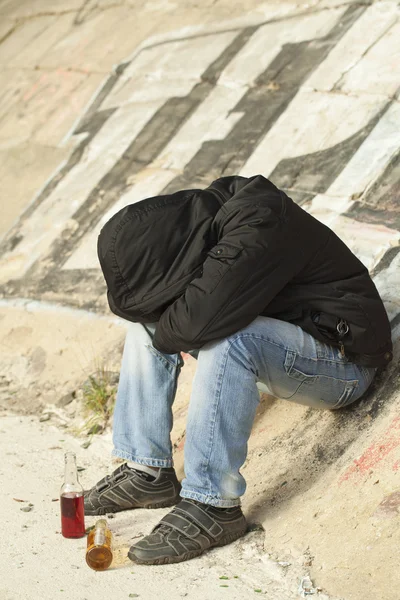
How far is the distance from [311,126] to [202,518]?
10.6 ft

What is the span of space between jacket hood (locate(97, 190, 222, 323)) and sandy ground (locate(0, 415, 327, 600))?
851mm

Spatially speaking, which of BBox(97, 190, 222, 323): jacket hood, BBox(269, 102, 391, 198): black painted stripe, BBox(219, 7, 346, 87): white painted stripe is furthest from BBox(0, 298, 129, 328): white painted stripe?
BBox(219, 7, 346, 87): white painted stripe

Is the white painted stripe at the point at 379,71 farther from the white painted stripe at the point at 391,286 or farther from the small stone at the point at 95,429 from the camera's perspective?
the small stone at the point at 95,429

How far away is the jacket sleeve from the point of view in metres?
2.96

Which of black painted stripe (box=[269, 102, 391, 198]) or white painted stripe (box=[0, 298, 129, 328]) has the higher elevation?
white painted stripe (box=[0, 298, 129, 328])

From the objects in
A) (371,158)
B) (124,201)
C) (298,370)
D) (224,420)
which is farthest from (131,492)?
(124,201)

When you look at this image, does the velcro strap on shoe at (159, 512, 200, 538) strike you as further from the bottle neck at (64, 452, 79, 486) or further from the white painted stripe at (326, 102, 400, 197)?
the white painted stripe at (326, 102, 400, 197)

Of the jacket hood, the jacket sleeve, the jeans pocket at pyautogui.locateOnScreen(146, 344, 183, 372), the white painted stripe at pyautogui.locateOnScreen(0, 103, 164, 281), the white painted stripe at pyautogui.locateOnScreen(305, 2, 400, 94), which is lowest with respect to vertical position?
the white painted stripe at pyautogui.locateOnScreen(305, 2, 400, 94)

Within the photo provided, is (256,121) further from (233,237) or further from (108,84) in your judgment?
(233,237)

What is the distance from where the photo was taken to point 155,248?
3039mm

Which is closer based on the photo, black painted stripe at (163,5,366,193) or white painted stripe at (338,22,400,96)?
white painted stripe at (338,22,400,96)

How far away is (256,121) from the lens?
605cm

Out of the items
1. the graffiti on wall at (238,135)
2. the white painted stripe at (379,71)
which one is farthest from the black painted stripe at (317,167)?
the white painted stripe at (379,71)

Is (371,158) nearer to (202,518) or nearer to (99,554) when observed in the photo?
(202,518)
